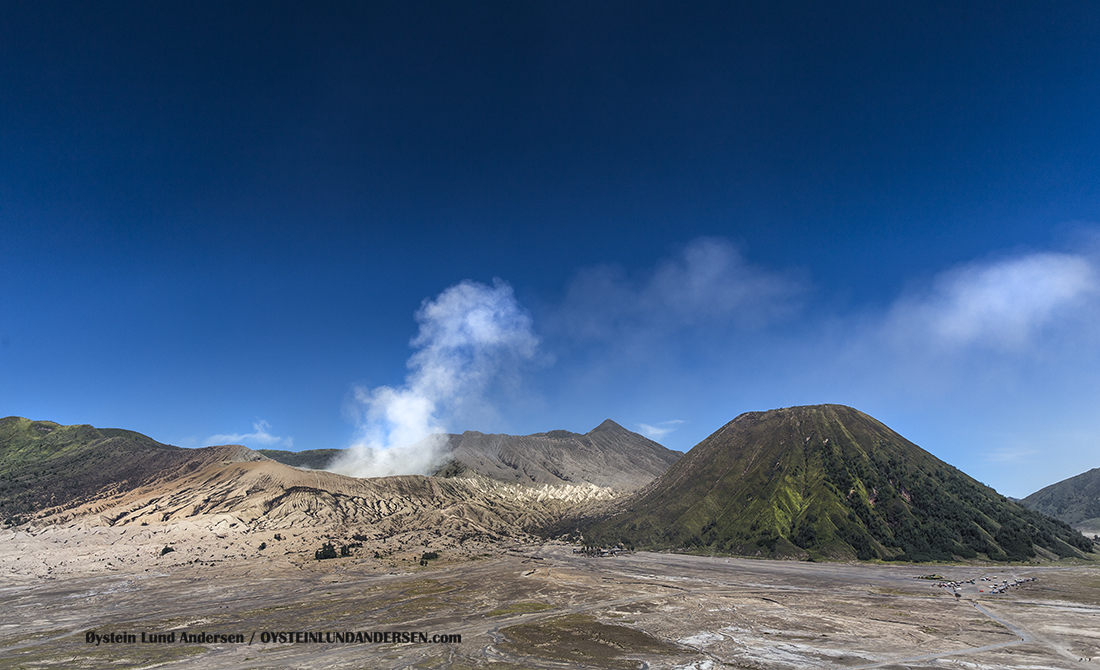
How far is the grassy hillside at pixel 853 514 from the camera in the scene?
139 meters

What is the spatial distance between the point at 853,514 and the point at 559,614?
12241cm

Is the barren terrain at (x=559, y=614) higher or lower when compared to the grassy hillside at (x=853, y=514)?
lower

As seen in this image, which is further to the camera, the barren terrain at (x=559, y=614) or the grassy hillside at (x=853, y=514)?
the grassy hillside at (x=853, y=514)

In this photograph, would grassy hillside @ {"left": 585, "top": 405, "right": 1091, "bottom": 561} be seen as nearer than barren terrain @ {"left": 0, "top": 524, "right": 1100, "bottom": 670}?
No

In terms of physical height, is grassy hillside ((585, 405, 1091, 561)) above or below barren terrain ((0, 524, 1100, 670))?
above

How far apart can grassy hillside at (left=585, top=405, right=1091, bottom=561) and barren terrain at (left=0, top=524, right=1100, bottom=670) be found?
1694 centimetres

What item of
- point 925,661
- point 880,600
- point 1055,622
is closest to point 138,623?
point 925,661

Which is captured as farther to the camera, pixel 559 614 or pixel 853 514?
pixel 853 514

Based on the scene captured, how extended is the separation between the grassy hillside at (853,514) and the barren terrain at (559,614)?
1694 cm

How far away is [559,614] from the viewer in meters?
76.2

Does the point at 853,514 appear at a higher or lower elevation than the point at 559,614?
higher

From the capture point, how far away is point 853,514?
506 feet

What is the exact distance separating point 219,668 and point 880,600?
9547cm

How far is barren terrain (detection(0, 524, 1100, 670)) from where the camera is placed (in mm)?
54594
